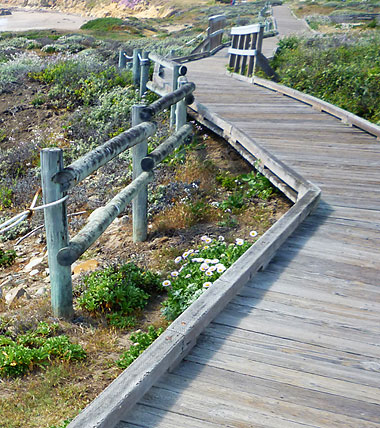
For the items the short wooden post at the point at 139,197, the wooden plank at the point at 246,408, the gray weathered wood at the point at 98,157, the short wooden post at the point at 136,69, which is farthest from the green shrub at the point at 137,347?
the short wooden post at the point at 136,69

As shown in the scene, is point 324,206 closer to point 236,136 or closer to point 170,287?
point 170,287

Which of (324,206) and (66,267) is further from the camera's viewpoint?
(324,206)

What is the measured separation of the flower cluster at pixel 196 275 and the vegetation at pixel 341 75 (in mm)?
5490

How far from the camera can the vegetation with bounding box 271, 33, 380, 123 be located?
9.78 metres

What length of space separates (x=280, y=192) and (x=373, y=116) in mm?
3648

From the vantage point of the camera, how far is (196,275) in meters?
4.46

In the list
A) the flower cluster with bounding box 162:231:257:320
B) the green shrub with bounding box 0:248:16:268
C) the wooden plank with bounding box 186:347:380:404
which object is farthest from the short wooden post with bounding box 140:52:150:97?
the wooden plank with bounding box 186:347:380:404

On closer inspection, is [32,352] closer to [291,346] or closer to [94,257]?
[291,346]

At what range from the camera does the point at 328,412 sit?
268cm

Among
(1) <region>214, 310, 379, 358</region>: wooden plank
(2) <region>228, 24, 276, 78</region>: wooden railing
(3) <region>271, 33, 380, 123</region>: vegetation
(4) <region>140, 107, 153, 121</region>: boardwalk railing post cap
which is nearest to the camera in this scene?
(1) <region>214, 310, 379, 358</region>: wooden plank

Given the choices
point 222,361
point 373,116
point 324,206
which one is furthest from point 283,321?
point 373,116

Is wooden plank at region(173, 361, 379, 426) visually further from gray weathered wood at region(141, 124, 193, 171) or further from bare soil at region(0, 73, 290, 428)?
gray weathered wood at region(141, 124, 193, 171)

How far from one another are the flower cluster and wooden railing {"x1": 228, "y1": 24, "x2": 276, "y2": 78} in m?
8.36

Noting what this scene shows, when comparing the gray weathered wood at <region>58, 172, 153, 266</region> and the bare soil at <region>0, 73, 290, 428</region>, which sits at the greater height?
the gray weathered wood at <region>58, 172, 153, 266</region>
